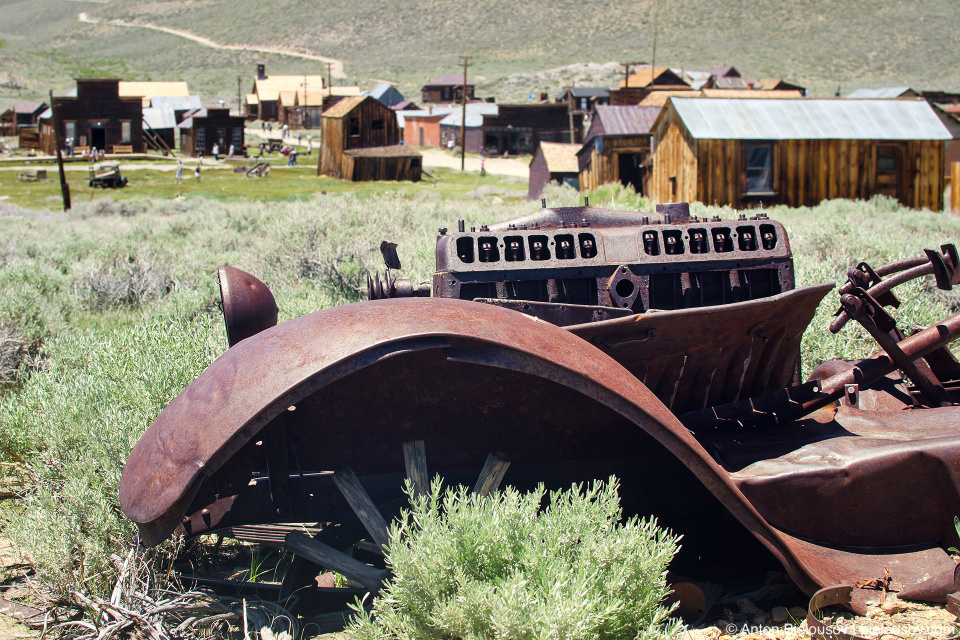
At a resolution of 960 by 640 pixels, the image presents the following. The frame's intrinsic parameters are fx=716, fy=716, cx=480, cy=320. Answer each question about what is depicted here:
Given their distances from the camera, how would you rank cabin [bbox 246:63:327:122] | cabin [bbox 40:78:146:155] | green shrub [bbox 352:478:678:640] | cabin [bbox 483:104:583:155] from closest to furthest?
green shrub [bbox 352:478:678:640] → cabin [bbox 40:78:146:155] → cabin [bbox 483:104:583:155] → cabin [bbox 246:63:327:122]

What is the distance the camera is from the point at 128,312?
856 cm

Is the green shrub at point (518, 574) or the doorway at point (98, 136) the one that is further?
the doorway at point (98, 136)

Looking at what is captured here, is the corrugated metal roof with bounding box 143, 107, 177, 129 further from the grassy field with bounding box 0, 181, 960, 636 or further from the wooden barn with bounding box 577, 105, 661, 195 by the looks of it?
the grassy field with bounding box 0, 181, 960, 636

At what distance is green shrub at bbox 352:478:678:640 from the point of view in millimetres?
2227

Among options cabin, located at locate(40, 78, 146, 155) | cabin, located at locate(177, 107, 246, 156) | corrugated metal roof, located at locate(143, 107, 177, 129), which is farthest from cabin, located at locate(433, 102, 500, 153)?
cabin, located at locate(40, 78, 146, 155)

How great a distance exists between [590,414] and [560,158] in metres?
28.9

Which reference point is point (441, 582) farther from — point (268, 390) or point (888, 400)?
point (888, 400)

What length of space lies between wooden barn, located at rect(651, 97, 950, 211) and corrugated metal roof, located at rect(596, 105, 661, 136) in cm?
717

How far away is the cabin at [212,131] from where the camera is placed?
165 feet

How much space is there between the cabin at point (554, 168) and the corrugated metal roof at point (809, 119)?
9.37 m

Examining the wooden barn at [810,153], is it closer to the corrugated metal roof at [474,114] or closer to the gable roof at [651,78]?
the corrugated metal roof at [474,114]

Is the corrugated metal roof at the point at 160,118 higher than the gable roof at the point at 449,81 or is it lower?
lower

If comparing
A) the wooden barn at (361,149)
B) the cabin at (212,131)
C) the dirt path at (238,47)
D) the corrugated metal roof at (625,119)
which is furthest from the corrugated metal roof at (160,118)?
the dirt path at (238,47)

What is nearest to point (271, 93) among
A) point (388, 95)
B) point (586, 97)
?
point (388, 95)
